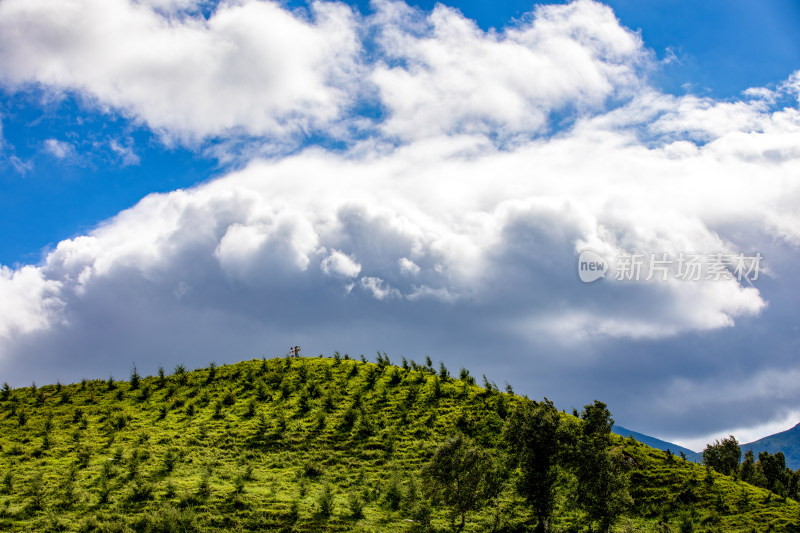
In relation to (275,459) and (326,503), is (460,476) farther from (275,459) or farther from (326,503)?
(275,459)

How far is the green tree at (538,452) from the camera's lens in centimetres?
4250

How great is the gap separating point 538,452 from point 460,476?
271 inches

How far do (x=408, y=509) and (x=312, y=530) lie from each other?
8636mm

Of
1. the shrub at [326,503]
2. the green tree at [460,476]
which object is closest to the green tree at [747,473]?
the green tree at [460,476]

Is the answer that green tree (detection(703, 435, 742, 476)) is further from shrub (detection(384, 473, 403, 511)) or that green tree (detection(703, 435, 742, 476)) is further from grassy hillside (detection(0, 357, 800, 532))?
shrub (detection(384, 473, 403, 511))

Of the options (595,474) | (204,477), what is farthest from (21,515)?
(595,474)

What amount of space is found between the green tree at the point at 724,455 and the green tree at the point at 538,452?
6283 centimetres

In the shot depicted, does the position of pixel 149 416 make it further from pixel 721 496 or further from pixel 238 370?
pixel 721 496

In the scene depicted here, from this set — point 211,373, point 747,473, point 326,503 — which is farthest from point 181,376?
point 747,473

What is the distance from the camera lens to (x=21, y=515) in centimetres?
4378

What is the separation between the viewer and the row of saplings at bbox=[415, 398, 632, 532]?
42.8 meters

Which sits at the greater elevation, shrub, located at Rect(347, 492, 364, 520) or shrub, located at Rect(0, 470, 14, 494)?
shrub, located at Rect(0, 470, 14, 494)

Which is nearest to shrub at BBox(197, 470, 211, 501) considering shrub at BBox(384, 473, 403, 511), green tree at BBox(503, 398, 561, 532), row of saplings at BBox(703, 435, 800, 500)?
shrub at BBox(384, 473, 403, 511)

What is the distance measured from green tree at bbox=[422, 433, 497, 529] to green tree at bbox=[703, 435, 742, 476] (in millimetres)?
64512
